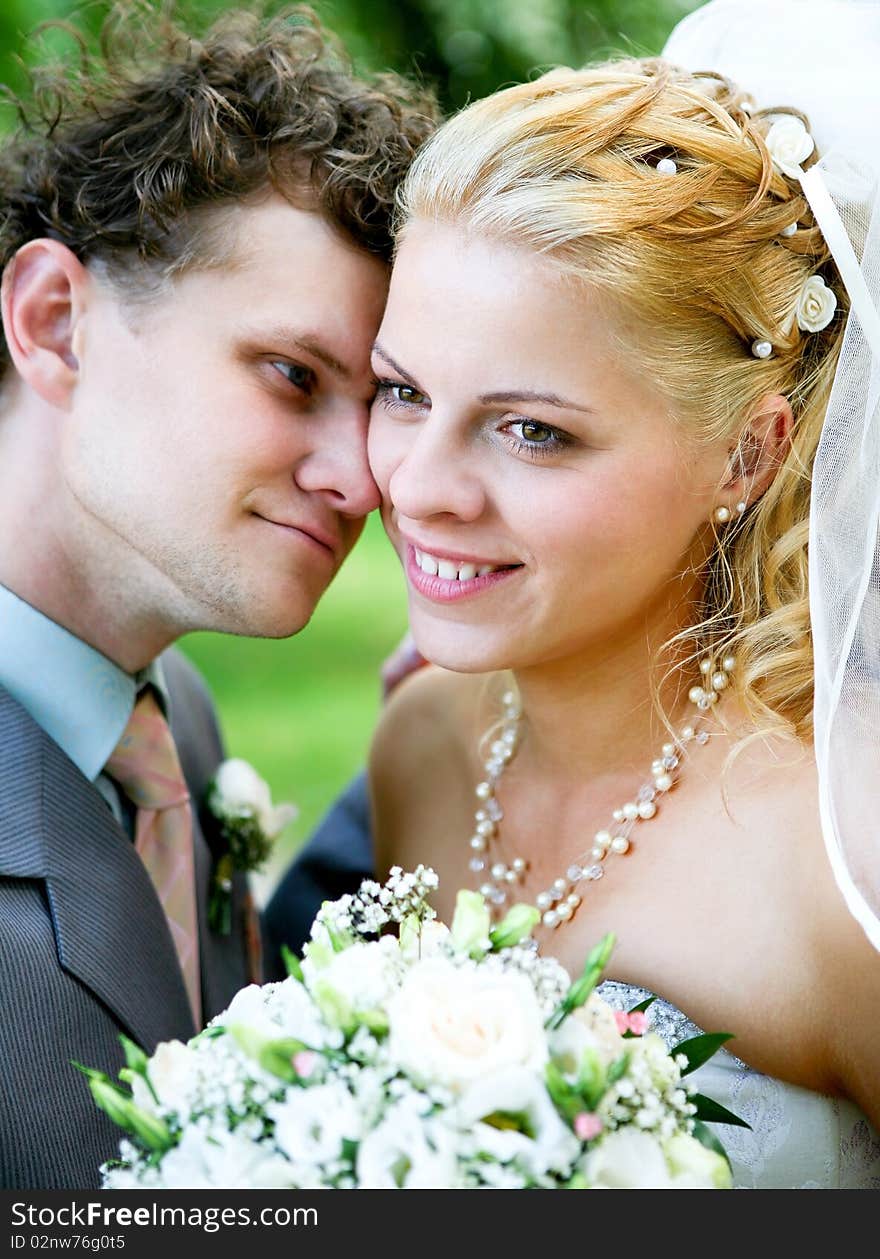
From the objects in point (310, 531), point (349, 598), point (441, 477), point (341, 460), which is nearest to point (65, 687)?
point (310, 531)

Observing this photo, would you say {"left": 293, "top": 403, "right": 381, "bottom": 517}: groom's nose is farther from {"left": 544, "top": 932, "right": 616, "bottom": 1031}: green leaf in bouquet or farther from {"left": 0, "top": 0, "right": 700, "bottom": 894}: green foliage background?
{"left": 0, "top": 0, "right": 700, "bottom": 894}: green foliage background

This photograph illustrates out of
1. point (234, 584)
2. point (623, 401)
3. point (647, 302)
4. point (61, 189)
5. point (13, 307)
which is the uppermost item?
point (647, 302)

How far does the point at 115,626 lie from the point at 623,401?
136cm

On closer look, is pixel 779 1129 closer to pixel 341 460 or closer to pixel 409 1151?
pixel 409 1151

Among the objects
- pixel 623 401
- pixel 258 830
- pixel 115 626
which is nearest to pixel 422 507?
pixel 623 401

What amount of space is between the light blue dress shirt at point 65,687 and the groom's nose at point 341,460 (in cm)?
64

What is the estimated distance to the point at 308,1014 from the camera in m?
1.66

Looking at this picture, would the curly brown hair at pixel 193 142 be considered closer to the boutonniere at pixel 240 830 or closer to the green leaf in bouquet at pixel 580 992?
the boutonniere at pixel 240 830

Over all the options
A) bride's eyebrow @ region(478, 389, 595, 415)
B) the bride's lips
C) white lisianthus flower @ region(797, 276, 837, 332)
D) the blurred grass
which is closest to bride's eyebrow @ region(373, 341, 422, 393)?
bride's eyebrow @ region(478, 389, 595, 415)

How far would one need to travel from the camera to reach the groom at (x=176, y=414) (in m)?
2.81

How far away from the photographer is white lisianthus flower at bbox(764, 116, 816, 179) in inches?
94.8

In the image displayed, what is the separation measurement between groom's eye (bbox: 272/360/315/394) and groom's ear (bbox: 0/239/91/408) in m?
0.52
